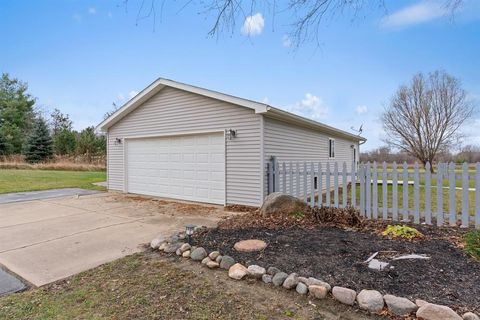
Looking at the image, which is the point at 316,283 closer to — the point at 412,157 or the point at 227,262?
the point at 227,262

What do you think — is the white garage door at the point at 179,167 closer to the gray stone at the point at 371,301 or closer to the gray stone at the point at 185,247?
the gray stone at the point at 185,247

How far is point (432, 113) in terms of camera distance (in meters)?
17.8

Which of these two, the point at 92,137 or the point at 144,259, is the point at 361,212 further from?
the point at 92,137

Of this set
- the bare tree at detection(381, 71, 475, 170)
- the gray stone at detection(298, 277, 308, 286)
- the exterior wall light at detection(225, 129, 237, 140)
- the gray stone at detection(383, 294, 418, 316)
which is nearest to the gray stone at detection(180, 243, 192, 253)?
the gray stone at detection(298, 277, 308, 286)

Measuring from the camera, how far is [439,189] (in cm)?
536

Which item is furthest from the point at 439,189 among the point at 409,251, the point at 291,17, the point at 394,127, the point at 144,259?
the point at 394,127

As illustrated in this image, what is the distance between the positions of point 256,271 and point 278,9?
9.77 ft

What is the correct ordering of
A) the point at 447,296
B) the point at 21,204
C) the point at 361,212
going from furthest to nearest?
the point at 21,204
the point at 361,212
the point at 447,296

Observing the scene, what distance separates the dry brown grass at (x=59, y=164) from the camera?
2166 cm

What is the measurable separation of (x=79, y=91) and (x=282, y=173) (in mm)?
18382

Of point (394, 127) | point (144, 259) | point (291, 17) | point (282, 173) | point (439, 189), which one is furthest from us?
point (394, 127)

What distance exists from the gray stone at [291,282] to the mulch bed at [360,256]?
211 mm

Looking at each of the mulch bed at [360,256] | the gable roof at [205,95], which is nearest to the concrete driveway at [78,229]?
the mulch bed at [360,256]

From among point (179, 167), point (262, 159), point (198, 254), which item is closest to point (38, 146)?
point (179, 167)
